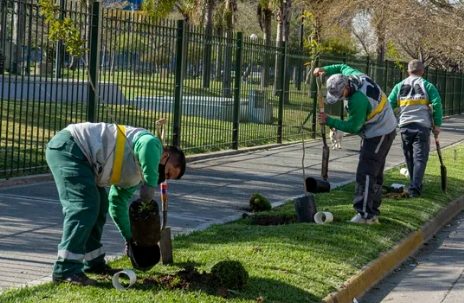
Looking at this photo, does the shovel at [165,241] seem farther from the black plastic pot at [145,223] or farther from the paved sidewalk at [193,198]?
the paved sidewalk at [193,198]

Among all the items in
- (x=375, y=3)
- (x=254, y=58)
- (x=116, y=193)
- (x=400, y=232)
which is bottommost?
(x=400, y=232)

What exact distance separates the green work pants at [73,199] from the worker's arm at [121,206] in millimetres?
209

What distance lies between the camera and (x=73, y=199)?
6.43m

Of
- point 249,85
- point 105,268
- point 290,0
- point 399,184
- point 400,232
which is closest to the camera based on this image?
point 105,268

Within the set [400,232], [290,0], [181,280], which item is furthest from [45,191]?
[290,0]

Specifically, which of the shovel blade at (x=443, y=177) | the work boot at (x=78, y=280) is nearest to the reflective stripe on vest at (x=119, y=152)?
the work boot at (x=78, y=280)

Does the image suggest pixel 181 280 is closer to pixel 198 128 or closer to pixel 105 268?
pixel 105 268

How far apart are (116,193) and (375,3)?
22.4 m

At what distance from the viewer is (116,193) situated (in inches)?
270

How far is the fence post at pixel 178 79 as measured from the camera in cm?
1577

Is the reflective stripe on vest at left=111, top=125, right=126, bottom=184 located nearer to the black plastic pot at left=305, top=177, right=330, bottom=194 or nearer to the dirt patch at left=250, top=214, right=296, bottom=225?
the dirt patch at left=250, top=214, right=296, bottom=225

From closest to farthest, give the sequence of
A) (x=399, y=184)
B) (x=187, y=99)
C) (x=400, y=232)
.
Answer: (x=400, y=232), (x=399, y=184), (x=187, y=99)

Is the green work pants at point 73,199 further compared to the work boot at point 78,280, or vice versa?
the work boot at point 78,280

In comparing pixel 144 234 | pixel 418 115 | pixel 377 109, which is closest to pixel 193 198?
pixel 377 109
